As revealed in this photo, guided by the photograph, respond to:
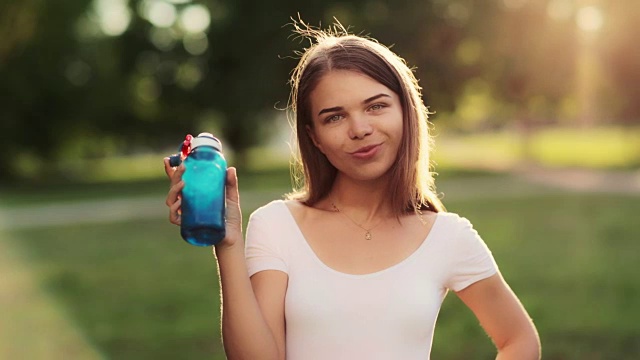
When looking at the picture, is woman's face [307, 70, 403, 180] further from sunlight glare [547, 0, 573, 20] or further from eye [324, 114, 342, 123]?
sunlight glare [547, 0, 573, 20]

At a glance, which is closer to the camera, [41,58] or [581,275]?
[581,275]

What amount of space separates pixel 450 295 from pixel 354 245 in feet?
27.7

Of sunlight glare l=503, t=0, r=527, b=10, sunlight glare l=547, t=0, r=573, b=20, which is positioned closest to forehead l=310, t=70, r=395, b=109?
sunlight glare l=503, t=0, r=527, b=10

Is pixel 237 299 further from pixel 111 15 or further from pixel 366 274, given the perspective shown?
pixel 111 15

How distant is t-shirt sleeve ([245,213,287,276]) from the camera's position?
8.91 ft

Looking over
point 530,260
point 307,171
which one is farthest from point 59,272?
point 307,171

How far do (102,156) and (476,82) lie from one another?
2533 cm

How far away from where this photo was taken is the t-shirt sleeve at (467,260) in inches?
110

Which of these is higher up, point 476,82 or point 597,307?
point 476,82

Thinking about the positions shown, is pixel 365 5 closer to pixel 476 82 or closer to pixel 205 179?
pixel 476 82

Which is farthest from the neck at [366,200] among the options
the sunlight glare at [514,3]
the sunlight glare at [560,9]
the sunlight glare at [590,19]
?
the sunlight glare at [590,19]

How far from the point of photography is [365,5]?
119 ft

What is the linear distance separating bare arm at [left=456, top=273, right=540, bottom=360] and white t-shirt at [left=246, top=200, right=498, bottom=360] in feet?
0.55

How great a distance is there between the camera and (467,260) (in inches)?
111
